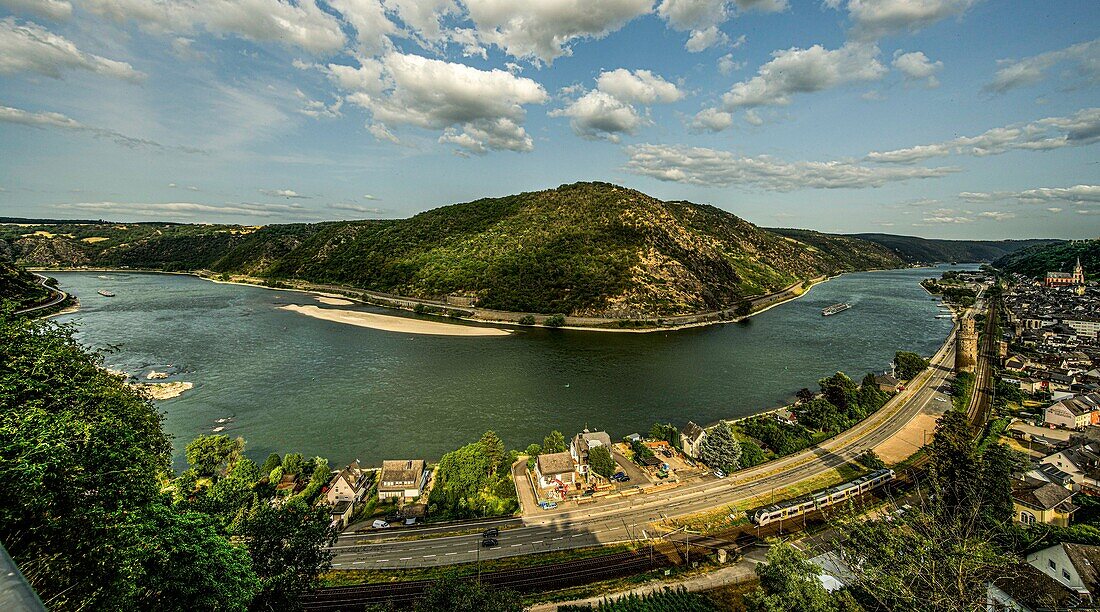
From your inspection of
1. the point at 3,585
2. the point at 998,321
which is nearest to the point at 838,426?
the point at 3,585

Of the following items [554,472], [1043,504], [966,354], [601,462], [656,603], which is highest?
[966,354]

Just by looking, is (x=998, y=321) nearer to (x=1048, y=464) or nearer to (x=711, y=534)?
(x=1048, y=464)

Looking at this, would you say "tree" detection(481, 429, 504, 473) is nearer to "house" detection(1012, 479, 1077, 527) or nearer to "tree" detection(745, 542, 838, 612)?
"tree" detection(745, 542, 838, 612)

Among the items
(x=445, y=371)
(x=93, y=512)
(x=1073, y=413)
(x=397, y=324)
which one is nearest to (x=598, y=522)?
(x=93, y=512)

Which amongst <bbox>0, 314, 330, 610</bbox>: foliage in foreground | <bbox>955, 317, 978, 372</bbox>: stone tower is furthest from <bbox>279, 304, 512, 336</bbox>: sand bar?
<bbox>0, 314, 330, 610</bbox>: foliage in foreground

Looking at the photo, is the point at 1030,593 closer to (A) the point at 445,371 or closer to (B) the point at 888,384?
(B) the point at 888,384

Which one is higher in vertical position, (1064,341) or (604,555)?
(1064,341)
